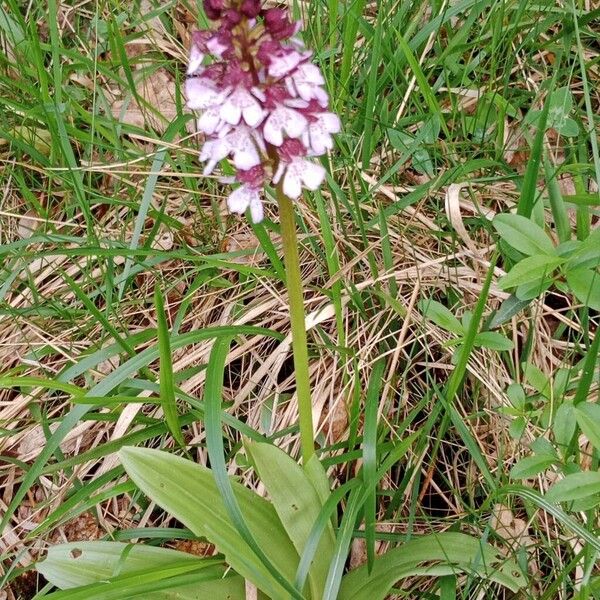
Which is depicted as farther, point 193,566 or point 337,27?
point 337,27

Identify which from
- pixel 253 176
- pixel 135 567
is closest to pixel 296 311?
pixel 253 176

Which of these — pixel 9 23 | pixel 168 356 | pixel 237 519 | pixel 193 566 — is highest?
pixel 9 23

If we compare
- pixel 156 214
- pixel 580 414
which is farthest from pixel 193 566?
pixel 156 214

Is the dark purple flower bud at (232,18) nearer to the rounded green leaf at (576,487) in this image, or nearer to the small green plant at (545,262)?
the small green plant at (545,262)

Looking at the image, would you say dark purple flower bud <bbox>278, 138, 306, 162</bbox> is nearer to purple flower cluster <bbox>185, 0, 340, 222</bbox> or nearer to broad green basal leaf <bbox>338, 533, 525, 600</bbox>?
purple flower cluster <bbox>185, 0, 340, 222</bbox>

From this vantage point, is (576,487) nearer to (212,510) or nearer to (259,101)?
(212,510)

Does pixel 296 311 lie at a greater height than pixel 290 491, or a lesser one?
greater

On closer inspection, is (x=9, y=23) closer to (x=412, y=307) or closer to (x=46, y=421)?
(x=46, y=421)
